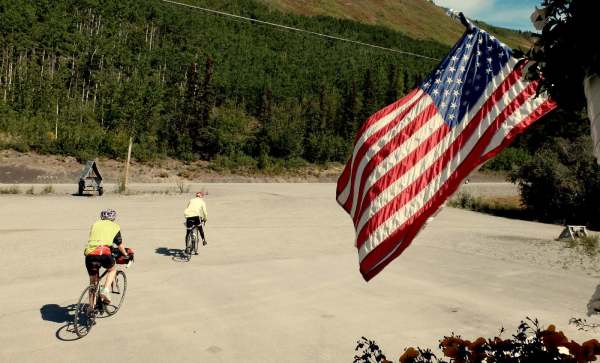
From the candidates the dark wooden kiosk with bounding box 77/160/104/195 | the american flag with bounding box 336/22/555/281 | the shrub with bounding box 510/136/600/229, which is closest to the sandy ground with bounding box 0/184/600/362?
the american flag with bounding box 336/22/555/281

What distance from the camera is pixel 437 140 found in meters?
5.46

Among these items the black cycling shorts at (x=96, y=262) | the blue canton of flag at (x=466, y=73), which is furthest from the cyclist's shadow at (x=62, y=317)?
the blue canton of flag at (x=466, y=73)

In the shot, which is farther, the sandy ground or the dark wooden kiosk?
the dark wooden kiosk

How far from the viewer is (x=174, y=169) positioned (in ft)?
180

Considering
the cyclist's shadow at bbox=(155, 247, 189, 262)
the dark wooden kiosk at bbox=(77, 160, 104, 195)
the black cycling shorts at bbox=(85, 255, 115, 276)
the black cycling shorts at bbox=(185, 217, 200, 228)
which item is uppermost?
the black cycling shorts at bbox=(85, 255, 115, 276)

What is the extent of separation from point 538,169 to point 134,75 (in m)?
67.6

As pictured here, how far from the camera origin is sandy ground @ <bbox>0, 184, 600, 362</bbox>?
7652 millimetres

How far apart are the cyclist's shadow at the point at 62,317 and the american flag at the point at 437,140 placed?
15.7 ft

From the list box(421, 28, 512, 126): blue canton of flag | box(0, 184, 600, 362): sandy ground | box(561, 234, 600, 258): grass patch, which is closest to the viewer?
box(421, 28, 512, 126): blue canton of flag

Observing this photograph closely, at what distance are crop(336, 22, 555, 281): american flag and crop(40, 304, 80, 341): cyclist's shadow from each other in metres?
4.80

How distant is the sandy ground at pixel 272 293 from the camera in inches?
301

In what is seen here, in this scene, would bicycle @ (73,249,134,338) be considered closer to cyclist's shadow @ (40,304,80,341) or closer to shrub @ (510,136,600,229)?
cyclist's shadow @ (40,304,80,341)

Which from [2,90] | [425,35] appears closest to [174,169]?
[2,90]

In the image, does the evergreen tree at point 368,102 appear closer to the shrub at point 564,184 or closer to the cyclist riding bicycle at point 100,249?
the shrub at point 564,184
